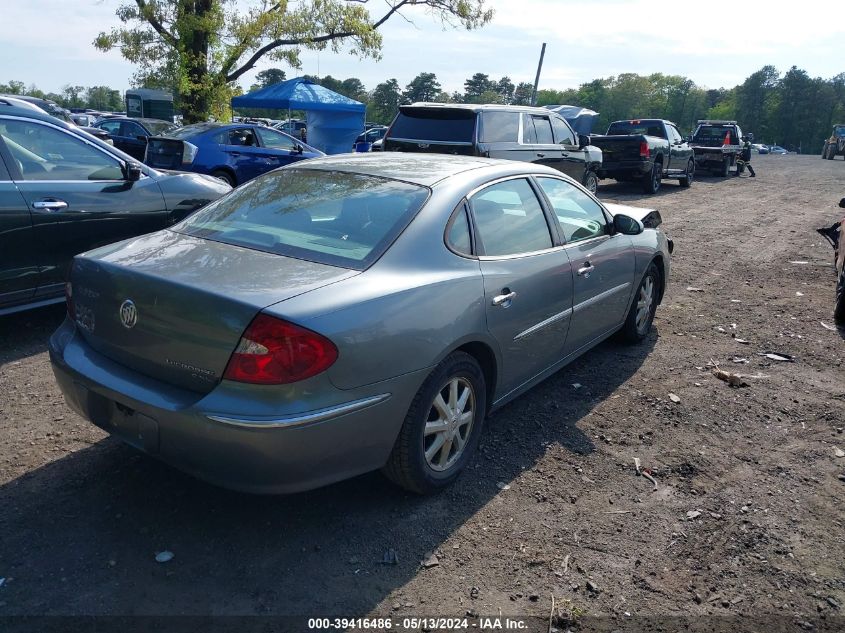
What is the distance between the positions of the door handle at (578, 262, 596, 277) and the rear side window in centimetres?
611

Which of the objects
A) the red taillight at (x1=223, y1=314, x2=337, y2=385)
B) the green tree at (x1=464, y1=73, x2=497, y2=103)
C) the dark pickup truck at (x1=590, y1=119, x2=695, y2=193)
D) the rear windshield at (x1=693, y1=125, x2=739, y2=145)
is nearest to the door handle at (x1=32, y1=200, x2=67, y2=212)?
the red taillight at (x1=223, y1=314, x2=337, y2=385)

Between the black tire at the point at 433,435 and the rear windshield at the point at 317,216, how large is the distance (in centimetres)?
63

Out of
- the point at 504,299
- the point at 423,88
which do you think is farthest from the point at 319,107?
the point at 423,88

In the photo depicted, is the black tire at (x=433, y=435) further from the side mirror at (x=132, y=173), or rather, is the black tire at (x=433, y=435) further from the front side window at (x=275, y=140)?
the front side window at (x=275, y=140)

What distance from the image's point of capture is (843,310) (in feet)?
21.4

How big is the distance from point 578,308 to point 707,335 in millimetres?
2364

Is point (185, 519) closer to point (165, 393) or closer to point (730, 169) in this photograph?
point (165, 393)

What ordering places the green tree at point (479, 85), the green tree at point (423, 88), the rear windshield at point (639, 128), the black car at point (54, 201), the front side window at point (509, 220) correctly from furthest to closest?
the green tree at point (479, 85) < the green tree at point (423, 88) < the rear windshield at point (639, 128) < the black car at point (54, 201) < the front side window at point (509, 220)

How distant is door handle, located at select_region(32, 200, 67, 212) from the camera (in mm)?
5141

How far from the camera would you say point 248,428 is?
2613 millimetres

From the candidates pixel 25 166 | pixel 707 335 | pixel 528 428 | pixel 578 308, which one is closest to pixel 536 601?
pixel 528 428

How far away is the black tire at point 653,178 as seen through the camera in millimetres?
17203

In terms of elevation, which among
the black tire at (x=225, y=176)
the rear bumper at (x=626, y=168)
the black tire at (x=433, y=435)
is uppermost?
the rear bumper at (x=626, y=168)

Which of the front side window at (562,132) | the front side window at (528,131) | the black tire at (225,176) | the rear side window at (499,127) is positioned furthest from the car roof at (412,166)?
the black tire at (225,176)
